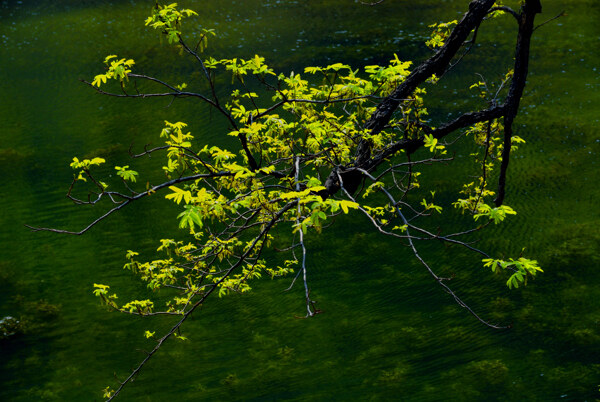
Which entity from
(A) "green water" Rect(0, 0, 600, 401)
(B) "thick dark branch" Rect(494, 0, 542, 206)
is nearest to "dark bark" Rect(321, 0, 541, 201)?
(B) "thick dark branch" Rect(494, 0, 542, 206)

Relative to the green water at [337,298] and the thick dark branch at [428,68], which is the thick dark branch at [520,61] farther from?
the green water at [337,298]

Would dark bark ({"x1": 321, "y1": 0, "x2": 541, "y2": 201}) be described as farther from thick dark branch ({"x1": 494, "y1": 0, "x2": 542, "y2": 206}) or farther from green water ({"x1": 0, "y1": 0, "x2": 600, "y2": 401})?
green water ({"x1": 0, "y1": 0, "x2": 600, "y2": 401})

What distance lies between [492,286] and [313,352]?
185cm

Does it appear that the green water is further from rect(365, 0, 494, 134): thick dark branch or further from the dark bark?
rect(365, 0, 494, 134): thick dark branch

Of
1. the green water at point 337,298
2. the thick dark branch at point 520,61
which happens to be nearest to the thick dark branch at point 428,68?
the thick dark branch at point 520,61

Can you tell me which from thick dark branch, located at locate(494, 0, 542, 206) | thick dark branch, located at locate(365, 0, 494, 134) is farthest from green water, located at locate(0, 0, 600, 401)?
thick dark branch, located at locate(365, 0, 494, 134)

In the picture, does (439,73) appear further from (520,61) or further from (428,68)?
(520,61)

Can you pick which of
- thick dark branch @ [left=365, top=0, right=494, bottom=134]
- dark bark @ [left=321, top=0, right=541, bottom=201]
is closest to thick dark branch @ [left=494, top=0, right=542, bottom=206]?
dark bark @ [left=321, top=0, right=541, bottom=201]

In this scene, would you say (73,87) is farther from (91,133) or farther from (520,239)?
(520,239)

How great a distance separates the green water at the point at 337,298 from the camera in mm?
5113

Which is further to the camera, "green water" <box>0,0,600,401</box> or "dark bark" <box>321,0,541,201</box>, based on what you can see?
"green water" <box>0,0,600,401</box>

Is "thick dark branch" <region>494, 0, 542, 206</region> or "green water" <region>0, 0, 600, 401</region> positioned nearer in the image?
"thick dark branch" <region>494, 0, 542, 206</region>

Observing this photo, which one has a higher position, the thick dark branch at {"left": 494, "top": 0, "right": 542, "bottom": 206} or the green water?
the thick dark branch at {"left": 494, "top": 0, "right": 542, "bottom": 206}

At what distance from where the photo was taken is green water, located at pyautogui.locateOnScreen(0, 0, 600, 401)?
A: 5.11 metres
